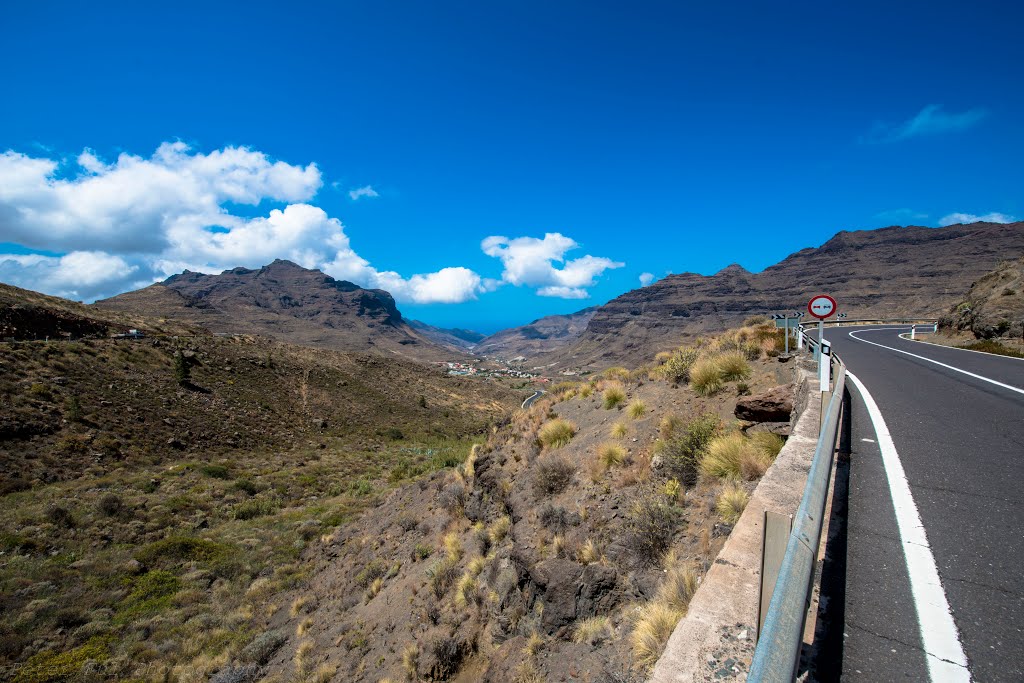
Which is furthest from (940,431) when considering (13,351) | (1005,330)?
(13,351)

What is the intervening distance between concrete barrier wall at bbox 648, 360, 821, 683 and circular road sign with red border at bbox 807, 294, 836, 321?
25.2 feet

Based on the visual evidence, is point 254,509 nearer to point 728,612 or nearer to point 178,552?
point 178,552

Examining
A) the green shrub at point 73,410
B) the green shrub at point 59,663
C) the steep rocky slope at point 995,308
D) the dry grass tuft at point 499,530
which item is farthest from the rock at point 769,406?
the green shrub at point 73,410

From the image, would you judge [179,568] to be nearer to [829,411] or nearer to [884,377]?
[829,411]

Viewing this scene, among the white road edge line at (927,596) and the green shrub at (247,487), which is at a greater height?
the white road edge line at (927,596)

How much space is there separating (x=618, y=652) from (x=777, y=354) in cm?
1308

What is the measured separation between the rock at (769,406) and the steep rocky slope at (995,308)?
18.4 metres

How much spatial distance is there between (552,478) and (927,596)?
716 cm

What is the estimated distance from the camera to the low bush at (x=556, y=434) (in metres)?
12.8

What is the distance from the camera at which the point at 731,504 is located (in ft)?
17.4

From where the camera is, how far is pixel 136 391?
31578 mm

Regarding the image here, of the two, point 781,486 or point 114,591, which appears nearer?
point 781,486

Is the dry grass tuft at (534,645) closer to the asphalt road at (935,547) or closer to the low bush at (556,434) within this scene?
the asphalt road at (935,547)

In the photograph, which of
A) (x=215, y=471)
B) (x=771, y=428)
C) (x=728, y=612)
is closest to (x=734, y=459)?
(x=771, y=428)
